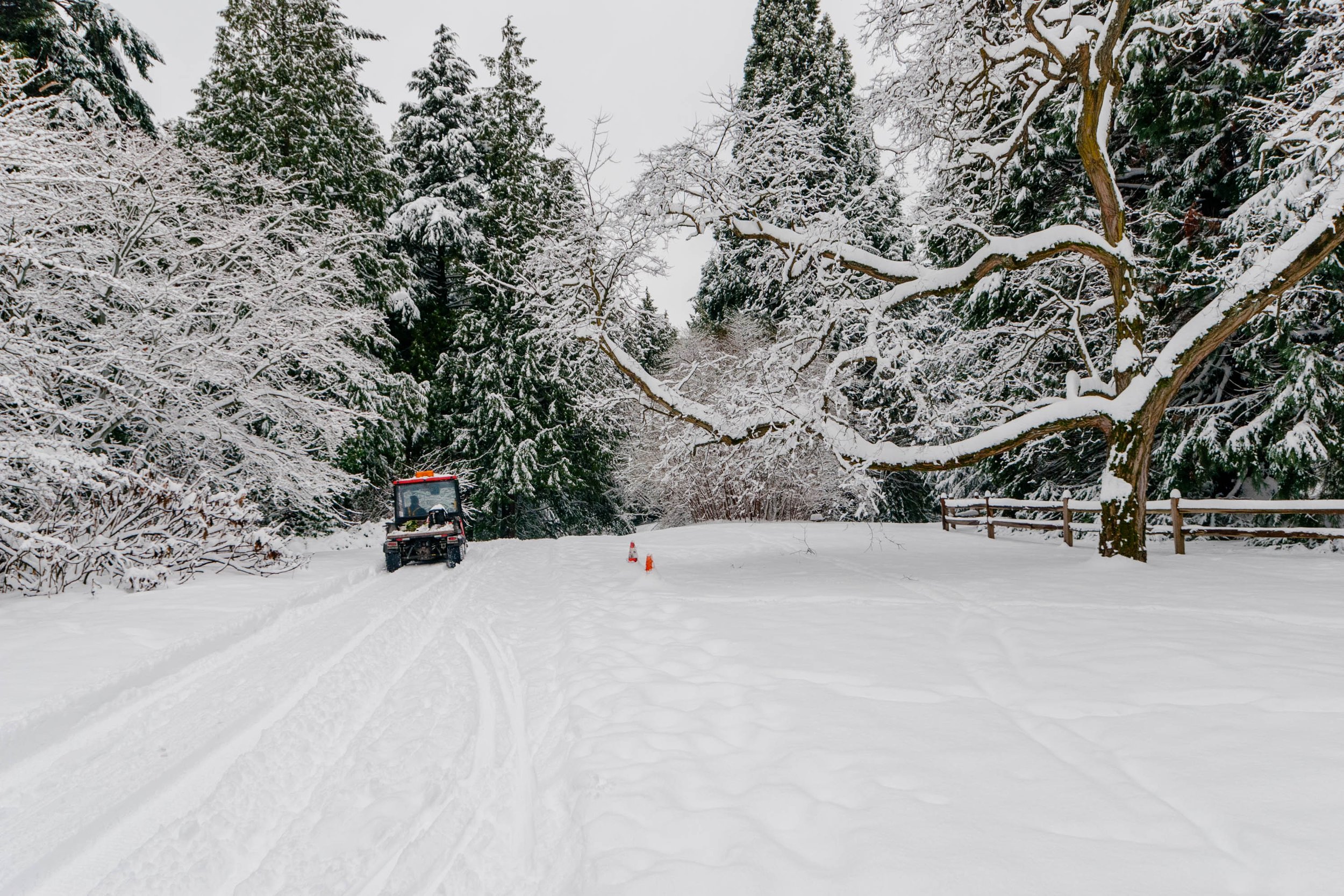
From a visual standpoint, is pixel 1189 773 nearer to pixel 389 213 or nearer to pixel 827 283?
pixel 827 283

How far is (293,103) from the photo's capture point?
63.0 feet

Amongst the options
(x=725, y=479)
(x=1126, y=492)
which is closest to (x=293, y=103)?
(x=725, y=479)

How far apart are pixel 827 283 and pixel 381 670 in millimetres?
7929

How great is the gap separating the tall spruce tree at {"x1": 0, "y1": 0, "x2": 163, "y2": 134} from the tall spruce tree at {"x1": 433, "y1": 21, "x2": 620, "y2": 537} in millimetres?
9752

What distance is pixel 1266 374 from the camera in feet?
35.3

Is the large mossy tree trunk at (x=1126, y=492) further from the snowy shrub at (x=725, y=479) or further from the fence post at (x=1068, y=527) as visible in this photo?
the snowy shrub at (x=725, y=479)

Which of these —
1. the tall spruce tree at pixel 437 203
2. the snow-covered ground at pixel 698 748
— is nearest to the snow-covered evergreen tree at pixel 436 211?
the tall spruce tree at pixel 437 203

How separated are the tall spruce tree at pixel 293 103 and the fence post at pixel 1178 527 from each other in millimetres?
20225

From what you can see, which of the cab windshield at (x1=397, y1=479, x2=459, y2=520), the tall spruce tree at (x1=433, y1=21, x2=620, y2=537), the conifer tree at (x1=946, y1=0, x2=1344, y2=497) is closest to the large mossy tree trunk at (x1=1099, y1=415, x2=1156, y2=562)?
the conifer tree at (x1=946, y1=0, x2=1344, y2=497)

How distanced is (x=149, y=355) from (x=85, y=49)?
1144 cm

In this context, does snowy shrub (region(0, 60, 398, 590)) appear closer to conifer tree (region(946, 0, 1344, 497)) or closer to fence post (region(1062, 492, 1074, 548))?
conifer tree (region(946, 0, 1344, 497))

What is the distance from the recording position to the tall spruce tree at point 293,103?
18.9m

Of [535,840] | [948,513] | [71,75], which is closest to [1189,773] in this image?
[535,840]

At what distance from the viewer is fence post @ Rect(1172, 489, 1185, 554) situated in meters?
10.5
